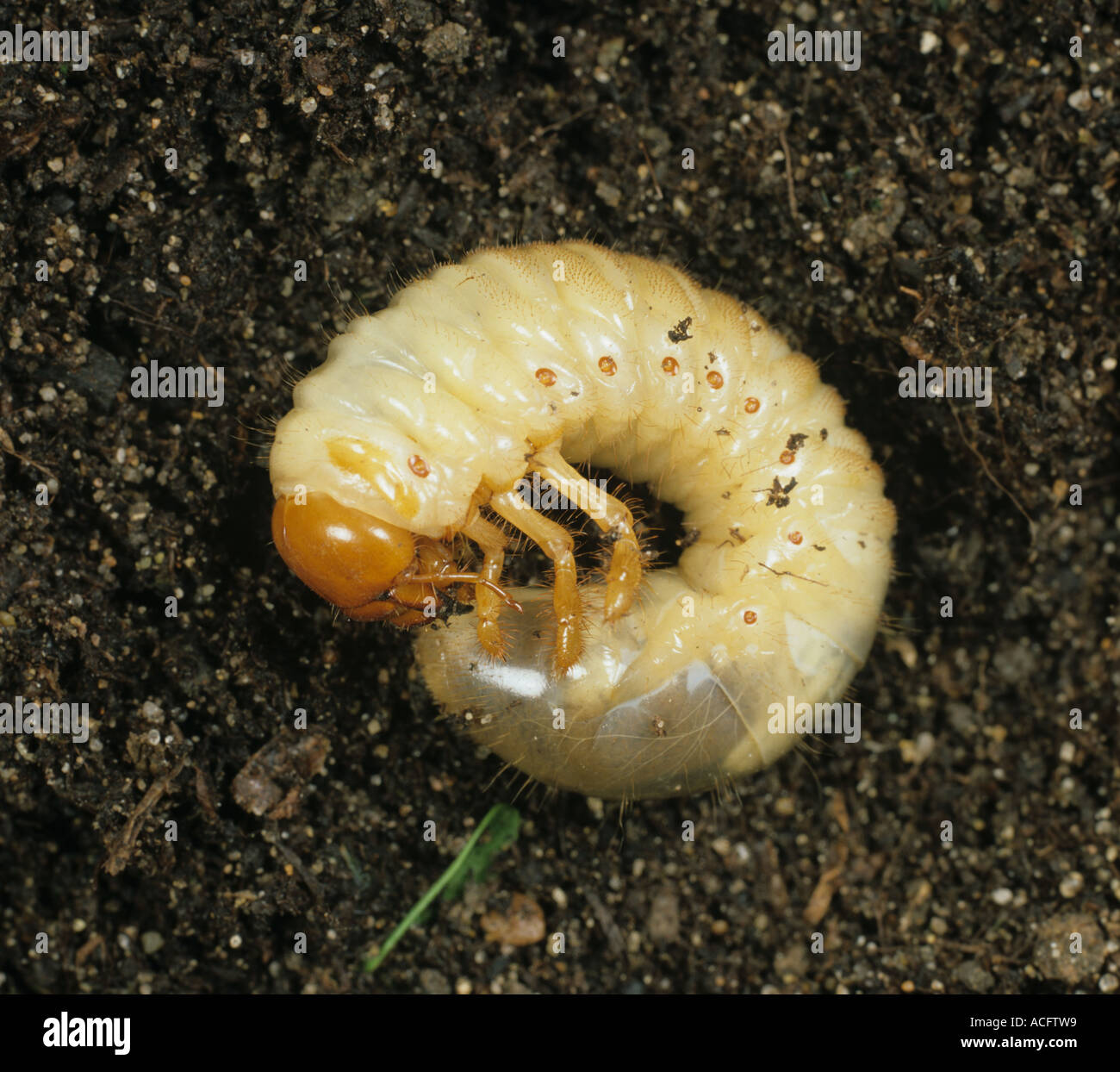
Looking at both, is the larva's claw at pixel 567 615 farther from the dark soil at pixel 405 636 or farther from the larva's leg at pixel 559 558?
the dark soil at pixel 405 636

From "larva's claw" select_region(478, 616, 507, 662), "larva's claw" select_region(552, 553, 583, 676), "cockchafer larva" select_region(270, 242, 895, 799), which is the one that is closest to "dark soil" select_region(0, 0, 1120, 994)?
"cockchafer larva" select_region(270, 242, 895, 799)

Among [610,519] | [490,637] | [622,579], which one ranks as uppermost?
[610,519]

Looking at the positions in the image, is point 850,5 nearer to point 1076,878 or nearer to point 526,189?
point 526,189

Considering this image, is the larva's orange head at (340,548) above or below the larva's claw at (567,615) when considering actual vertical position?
above

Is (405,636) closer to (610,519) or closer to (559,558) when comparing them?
(559,558)

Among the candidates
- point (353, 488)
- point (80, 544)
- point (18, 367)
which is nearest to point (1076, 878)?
point (353, 488)

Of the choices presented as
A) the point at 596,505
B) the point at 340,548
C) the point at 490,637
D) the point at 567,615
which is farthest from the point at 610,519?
the point at 340,548

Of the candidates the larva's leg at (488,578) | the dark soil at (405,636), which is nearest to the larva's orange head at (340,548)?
the larva's leg at (488,578)
